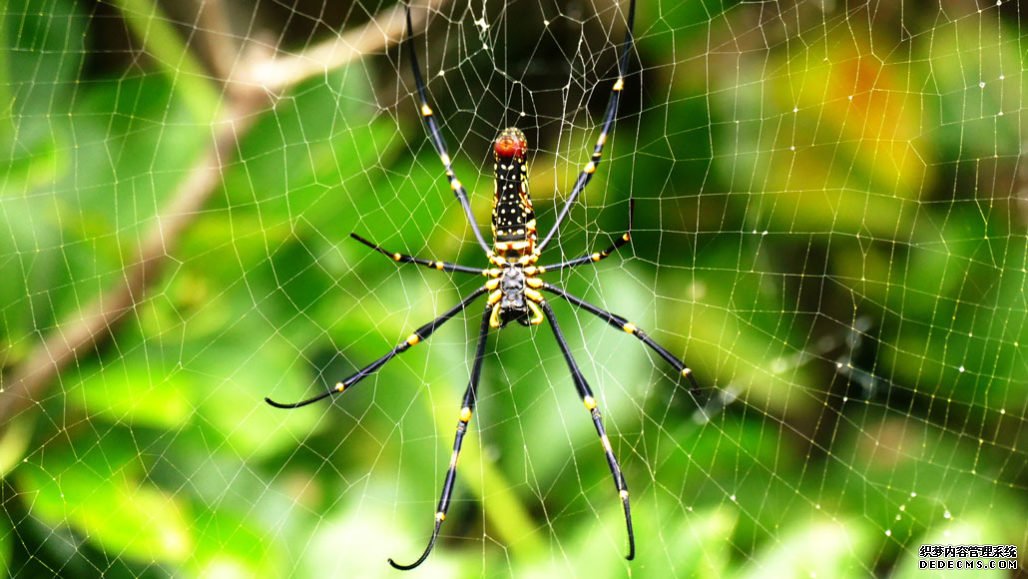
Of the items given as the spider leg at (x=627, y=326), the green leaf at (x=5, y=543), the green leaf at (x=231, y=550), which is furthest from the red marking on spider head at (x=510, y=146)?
the green leaf at (x=5, y=543)

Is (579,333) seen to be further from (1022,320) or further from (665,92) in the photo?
(1022,320)

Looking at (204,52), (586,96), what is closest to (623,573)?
(586,96)

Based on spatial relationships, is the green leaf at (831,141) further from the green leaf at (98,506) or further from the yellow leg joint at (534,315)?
the green leaf at (98,506)

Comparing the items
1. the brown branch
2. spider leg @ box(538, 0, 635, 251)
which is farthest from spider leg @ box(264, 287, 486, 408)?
the brown branch

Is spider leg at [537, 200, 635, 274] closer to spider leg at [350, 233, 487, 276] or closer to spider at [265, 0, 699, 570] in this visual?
spider at [265, 0, 699, 570]

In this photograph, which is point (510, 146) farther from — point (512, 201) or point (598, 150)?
point (598, 150)

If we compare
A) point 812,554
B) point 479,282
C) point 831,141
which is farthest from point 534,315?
point 831,141
